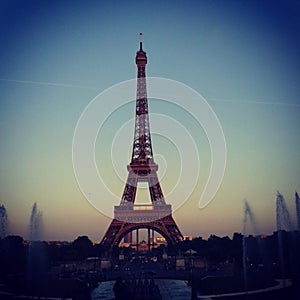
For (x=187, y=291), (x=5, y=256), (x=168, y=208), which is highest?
(x=168, y=208)

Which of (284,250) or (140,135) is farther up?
(140,135)

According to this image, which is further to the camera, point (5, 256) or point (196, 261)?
point (196, 261)

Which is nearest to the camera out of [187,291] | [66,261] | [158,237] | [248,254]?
[187,291]

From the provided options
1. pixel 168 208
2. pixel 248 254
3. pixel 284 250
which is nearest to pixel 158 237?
pixel 168 208

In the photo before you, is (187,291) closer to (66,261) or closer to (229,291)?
(229,291)

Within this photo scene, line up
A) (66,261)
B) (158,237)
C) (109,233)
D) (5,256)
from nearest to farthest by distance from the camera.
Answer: (5,256) → (66,261) → (109,233) → (158,237)

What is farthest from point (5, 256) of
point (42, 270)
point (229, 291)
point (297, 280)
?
point (297, 280)
